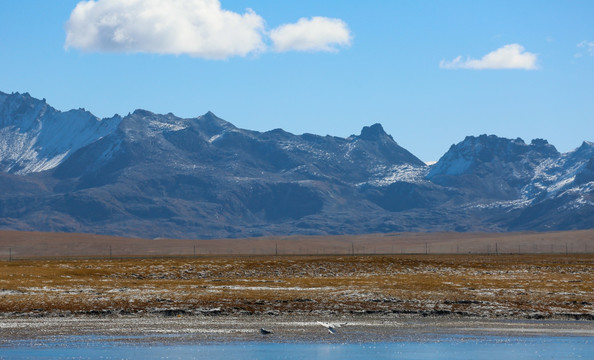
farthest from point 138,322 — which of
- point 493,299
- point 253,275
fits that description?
point 253,275

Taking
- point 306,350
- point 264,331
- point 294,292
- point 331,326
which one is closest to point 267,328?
point 264,331

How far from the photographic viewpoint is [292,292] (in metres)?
76.3

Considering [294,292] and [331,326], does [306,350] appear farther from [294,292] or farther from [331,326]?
[294,292]

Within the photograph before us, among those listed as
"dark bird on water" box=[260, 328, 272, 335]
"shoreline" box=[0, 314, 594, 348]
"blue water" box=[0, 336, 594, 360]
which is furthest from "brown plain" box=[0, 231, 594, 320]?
"blue water" box=[0, 336, 594, 360]

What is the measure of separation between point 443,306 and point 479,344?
16.4 m

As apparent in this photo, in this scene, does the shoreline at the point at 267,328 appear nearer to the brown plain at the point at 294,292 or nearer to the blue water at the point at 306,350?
the blue water at the point at 306,350

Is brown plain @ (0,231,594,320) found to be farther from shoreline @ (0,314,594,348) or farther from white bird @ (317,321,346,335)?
white bird @ (317,321,346,335)

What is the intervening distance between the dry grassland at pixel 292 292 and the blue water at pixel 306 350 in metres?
13.5

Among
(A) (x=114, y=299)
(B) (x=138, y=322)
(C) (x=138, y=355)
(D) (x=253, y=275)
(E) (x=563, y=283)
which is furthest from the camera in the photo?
(D) (x=253, y=275)

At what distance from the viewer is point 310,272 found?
10888 centimetres

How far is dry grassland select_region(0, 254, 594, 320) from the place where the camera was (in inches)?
2601

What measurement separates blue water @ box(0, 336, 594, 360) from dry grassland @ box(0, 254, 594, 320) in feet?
44.3

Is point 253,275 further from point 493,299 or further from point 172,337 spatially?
point 172,337

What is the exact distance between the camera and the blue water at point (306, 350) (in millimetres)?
47125
